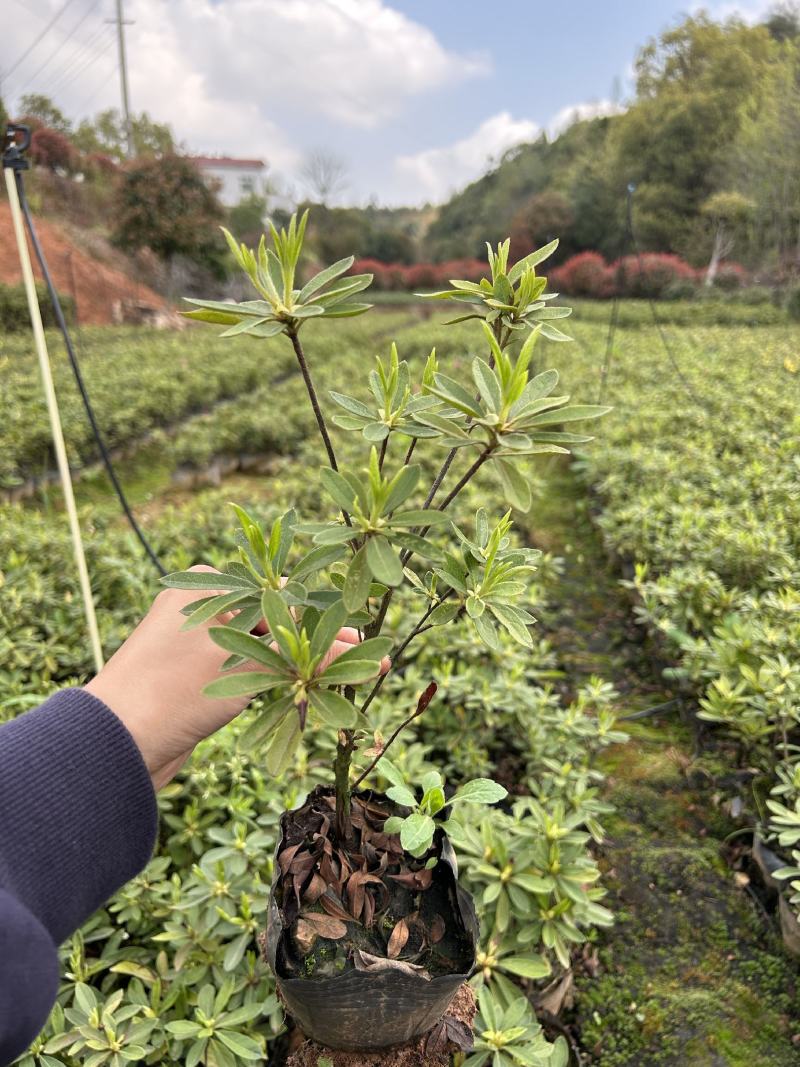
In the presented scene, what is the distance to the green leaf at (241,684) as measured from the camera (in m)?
0.71

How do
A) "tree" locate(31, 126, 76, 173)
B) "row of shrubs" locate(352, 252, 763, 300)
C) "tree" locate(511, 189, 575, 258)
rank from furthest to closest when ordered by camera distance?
"tree" locate(511, 189, 575, 258) → "tree" locate(31, 126, 76, 173) → "row of shrubs" locate(352, 252, 763, 300)

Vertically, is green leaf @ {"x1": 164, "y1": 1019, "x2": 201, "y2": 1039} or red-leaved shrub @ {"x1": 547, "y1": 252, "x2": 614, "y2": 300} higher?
red-leaved shrub @ {"x1": 547, "y1": 252, "x2": 614, "y2": 300}

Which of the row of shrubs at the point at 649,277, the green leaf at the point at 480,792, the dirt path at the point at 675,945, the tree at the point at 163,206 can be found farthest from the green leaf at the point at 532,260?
the row of shrubs at the point at 649,277

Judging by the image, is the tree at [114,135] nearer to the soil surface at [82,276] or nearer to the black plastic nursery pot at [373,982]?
the soil surface at [82,276]

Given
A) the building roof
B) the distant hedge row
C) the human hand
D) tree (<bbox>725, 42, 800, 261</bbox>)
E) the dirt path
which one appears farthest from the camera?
the building roof

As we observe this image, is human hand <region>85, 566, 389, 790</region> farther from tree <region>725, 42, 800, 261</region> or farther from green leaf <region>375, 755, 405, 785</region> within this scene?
tree <region>725, 42, 800, 261</region>

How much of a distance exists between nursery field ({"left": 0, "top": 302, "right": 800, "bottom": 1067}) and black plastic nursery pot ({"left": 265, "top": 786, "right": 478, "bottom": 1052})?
13 centimetres

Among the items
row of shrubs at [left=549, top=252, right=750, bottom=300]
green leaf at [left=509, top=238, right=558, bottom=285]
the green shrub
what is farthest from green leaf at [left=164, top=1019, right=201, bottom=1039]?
row of shrubs at [left=549, top=252, right=750, bottom=300]

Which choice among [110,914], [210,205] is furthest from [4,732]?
[210,205]

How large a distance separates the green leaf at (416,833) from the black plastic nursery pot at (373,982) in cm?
15

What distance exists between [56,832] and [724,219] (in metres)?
29.1

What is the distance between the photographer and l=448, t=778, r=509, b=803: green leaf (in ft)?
3.51

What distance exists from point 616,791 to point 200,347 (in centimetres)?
1062

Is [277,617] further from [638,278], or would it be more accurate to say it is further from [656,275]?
[656,275]
